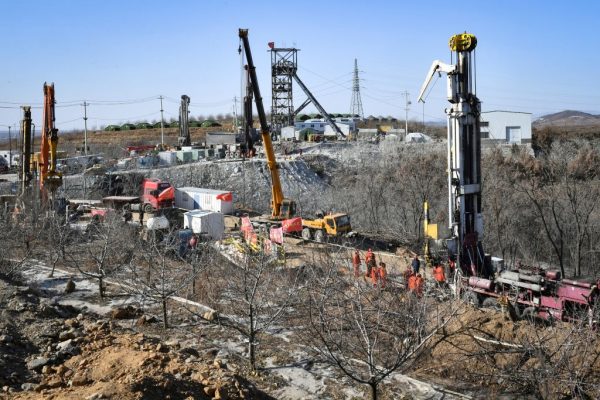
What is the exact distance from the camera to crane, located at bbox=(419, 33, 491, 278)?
1730 centimetres

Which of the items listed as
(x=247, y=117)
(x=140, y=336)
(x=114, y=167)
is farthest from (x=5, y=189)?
(x=140, y=336)

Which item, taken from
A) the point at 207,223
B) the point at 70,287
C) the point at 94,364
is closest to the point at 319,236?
the point at 207,223

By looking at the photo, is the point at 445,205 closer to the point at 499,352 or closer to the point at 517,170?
the point at 517,170

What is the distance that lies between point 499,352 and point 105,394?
7.80 meters

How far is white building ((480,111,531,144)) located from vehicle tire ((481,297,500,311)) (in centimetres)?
4060

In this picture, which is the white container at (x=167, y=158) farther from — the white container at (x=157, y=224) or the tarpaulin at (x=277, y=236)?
the tarpaulin at (x=277, y=236)

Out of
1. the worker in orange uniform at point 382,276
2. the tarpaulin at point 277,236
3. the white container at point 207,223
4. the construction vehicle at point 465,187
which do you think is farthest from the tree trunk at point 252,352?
the white container at point 207,223

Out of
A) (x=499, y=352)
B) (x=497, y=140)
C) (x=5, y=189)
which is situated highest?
(x=497, y=140)

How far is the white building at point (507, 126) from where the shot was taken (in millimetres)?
54562

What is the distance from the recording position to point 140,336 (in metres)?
13.2

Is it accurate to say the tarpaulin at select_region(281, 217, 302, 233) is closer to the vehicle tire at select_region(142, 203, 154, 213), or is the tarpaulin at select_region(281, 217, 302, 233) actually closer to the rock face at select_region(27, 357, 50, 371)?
the vehicle tire at select_region(142, 203, 154, 213)

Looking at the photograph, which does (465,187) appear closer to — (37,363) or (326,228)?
(326,228)

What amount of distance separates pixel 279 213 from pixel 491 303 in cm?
1640

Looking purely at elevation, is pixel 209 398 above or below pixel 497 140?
below
